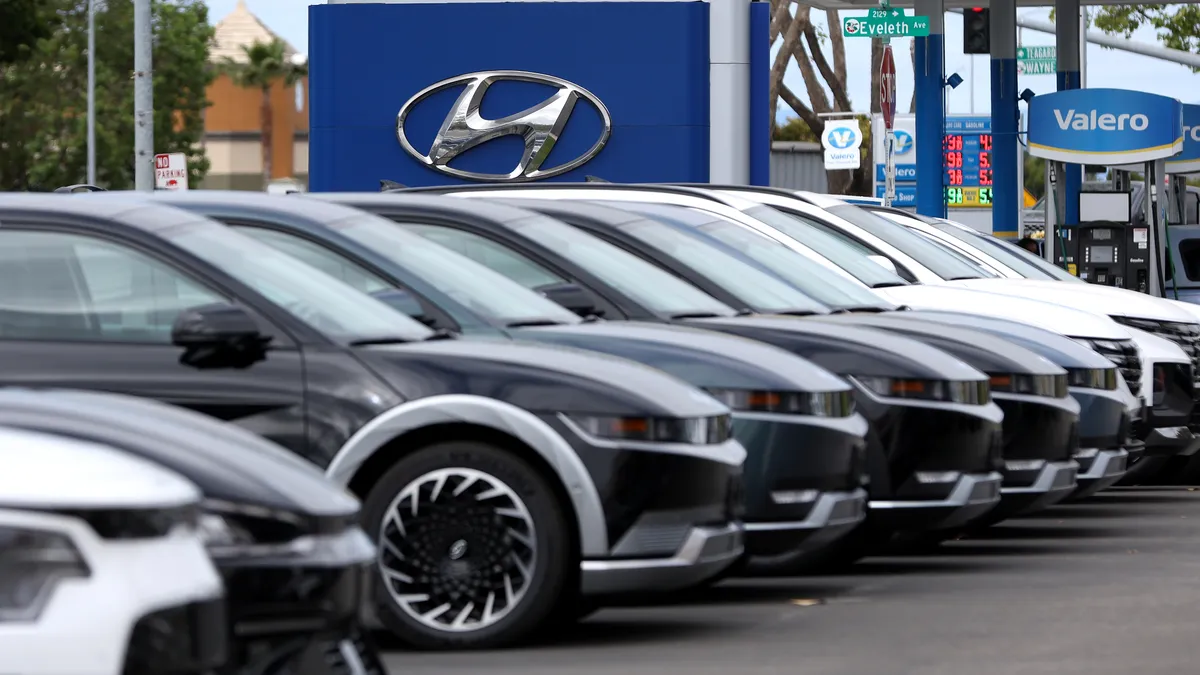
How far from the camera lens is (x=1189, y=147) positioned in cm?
3434

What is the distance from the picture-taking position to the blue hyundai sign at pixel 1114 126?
92.8 ft

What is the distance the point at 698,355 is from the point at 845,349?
1357 millimetres

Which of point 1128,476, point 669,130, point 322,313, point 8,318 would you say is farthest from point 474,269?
point 669,130

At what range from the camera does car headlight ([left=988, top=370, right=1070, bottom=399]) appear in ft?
36.3

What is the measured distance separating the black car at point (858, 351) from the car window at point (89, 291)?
200cm

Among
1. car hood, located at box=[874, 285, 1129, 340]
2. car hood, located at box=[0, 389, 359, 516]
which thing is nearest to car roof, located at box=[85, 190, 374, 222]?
car hood, located at box=[0, 389, 359, 516]

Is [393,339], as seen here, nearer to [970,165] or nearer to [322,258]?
[322,258]

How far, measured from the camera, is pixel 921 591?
981 cm

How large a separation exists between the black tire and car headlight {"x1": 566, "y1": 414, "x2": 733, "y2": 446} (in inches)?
9.6

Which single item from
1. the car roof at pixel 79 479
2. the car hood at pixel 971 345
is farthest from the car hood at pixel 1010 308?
the car roof at pixel 79 479

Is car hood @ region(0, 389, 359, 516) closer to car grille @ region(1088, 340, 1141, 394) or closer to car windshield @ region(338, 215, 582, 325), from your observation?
car windshield @ region(338, 215, 582, 325)

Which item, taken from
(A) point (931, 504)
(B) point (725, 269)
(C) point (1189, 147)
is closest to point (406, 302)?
(A) point (931, 504)

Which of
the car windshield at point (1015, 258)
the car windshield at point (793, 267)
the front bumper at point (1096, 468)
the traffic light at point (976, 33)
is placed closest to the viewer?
the car windshield at point (793, 267)

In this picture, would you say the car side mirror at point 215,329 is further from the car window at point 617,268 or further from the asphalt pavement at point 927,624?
the car window at point 617,268
